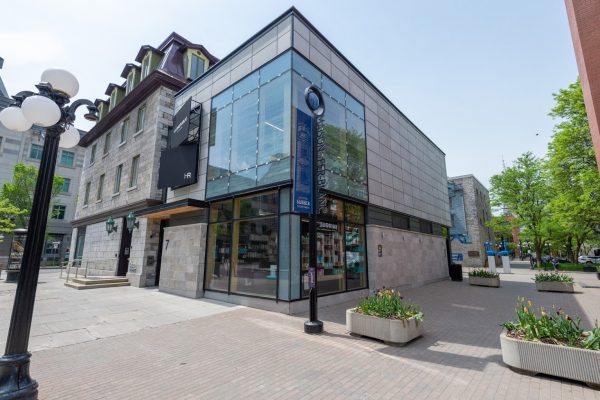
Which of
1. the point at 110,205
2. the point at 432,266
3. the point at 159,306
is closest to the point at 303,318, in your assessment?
the point at 159,306

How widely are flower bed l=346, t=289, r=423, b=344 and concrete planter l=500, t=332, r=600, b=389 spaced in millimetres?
1864

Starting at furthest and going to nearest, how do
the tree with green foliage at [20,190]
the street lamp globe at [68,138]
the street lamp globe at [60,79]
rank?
the tree with green foliage at [20,190] < the street lamp globe at [68,138] < the street lamp globe at [60,79]

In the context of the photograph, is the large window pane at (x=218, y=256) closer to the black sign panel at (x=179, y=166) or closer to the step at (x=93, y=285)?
the black sign panel at (x=179, y=166)

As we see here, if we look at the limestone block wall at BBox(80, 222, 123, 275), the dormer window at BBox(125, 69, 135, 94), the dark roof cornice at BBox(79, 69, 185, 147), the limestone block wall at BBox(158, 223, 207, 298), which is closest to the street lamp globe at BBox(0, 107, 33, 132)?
the limestone block wall at BBox(158, 223, 207, 298)

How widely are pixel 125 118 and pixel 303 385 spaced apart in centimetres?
2321

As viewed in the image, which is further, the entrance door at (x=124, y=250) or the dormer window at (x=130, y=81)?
the dormer window at (x=130, y=81)

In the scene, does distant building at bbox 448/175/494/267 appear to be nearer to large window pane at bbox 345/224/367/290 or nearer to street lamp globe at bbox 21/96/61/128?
large window pane at bbox 345/224/367/290

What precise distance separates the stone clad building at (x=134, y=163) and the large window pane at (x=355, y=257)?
1126cm

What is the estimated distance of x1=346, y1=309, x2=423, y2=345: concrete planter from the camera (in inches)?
247

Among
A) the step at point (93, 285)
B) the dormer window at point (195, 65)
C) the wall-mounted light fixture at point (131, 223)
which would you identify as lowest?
the step at point (93, 285)

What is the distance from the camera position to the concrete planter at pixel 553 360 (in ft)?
13.8

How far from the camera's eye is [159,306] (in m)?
10.5

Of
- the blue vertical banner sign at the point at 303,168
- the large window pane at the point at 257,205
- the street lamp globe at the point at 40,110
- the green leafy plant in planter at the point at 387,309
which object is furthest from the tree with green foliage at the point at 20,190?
the green leafy plant in planter at the point at 387,309

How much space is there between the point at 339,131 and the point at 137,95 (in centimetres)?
1485
